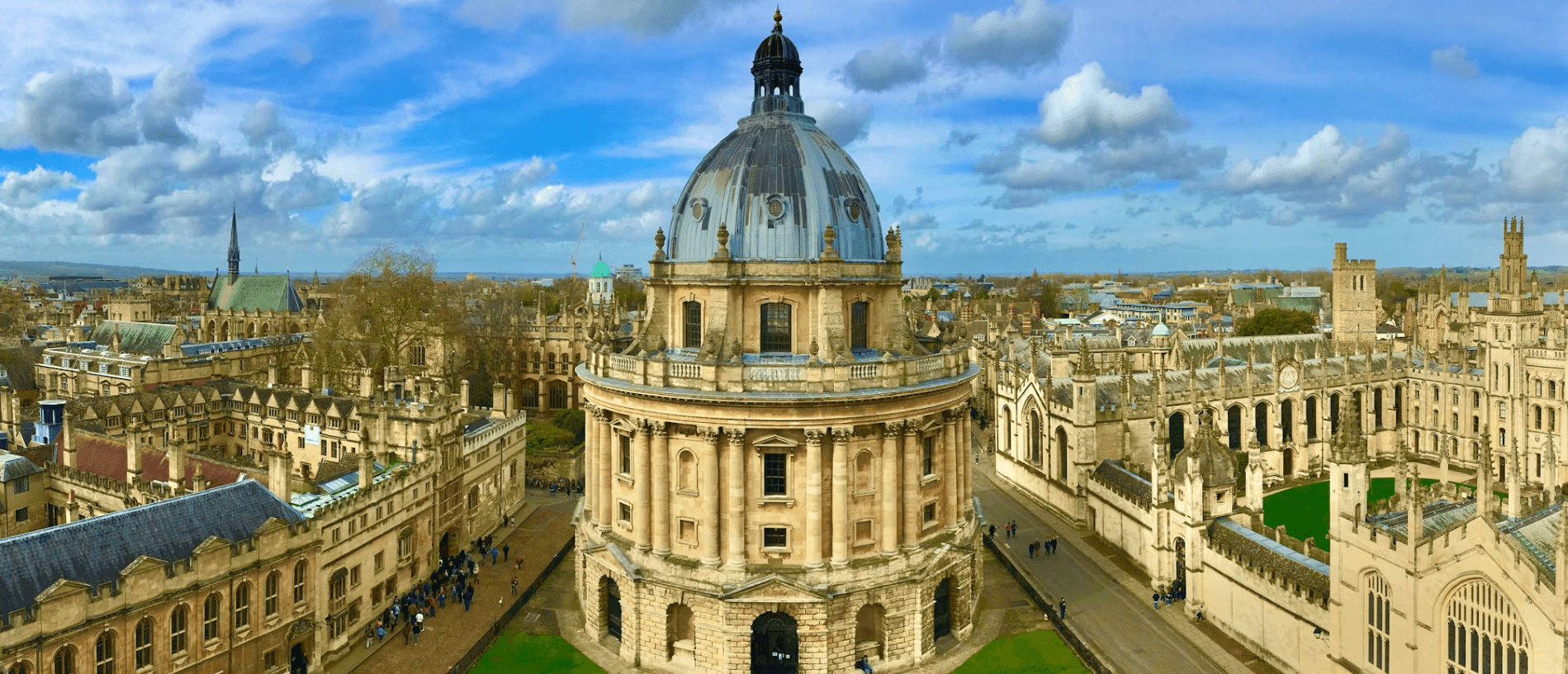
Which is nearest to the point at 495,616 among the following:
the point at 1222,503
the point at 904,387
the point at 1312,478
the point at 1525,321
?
the point at 904,387

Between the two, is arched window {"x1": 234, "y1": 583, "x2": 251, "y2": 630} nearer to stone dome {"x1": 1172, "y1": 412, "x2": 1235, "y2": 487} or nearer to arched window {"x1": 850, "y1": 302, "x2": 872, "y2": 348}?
arched window {"x1": 850, "y1": 302, "x2": 872, "y2": 348}

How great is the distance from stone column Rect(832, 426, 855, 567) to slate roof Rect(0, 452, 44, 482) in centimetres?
3397

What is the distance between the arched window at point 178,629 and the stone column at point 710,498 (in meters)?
16.4

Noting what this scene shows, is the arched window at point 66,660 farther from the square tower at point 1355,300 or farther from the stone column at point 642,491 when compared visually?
the square tower at point 1355,300

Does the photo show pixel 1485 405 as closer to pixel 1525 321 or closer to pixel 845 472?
pixel 1525 321

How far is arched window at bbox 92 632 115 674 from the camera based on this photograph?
88.7ft

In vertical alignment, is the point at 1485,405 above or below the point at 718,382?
below

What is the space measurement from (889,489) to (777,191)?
11.9 m

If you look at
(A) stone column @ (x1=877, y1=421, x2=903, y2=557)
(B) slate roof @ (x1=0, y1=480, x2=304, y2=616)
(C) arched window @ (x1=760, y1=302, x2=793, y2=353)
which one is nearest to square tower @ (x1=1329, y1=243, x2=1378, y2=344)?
(A) stone column @ (x1=877, y1=421, x2=903, y2=557)

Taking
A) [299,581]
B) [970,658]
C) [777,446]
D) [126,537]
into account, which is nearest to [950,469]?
[970,658]

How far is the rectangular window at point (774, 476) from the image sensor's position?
33.7 metres

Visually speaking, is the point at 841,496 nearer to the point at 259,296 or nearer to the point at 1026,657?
the point at 1026,657

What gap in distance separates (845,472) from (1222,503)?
17747 millimetres

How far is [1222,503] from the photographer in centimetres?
3981
